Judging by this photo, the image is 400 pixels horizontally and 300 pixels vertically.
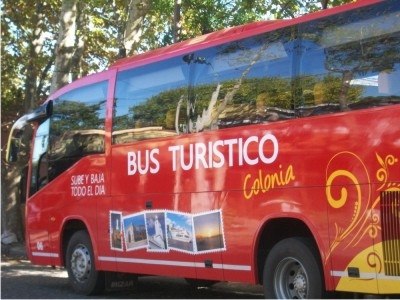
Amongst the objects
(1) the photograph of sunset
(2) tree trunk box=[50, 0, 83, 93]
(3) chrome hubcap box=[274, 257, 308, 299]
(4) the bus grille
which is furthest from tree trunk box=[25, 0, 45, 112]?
(4) the bus grille

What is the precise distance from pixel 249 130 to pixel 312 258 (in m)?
1.79

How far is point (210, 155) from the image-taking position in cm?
885

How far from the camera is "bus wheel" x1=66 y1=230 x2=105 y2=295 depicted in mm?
11320

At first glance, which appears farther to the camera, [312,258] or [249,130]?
[249,130]

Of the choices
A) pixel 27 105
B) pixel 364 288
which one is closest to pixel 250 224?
pixel 364 288

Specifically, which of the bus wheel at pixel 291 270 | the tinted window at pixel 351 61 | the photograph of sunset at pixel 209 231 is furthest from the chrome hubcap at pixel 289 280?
the tinted window at pixel 351 61

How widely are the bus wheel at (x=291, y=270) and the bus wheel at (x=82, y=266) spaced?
13.9 ft

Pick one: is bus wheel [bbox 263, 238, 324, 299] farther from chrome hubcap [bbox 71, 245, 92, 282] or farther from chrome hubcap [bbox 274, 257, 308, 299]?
chrome hubcap [bbox 71, 245, 92, 282]

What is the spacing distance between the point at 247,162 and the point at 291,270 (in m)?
1.41

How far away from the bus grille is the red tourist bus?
13 millimetres

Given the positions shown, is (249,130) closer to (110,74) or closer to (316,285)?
(316,285)

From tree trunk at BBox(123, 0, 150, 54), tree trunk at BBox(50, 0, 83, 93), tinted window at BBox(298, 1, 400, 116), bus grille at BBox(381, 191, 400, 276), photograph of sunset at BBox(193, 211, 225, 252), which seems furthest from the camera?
tree trunk at BBox(50, 0, 83, 93)

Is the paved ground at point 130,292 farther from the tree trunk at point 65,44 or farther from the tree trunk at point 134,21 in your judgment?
the tree trunk at point 134,21

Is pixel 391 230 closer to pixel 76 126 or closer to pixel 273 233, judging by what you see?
pixel 273 233
